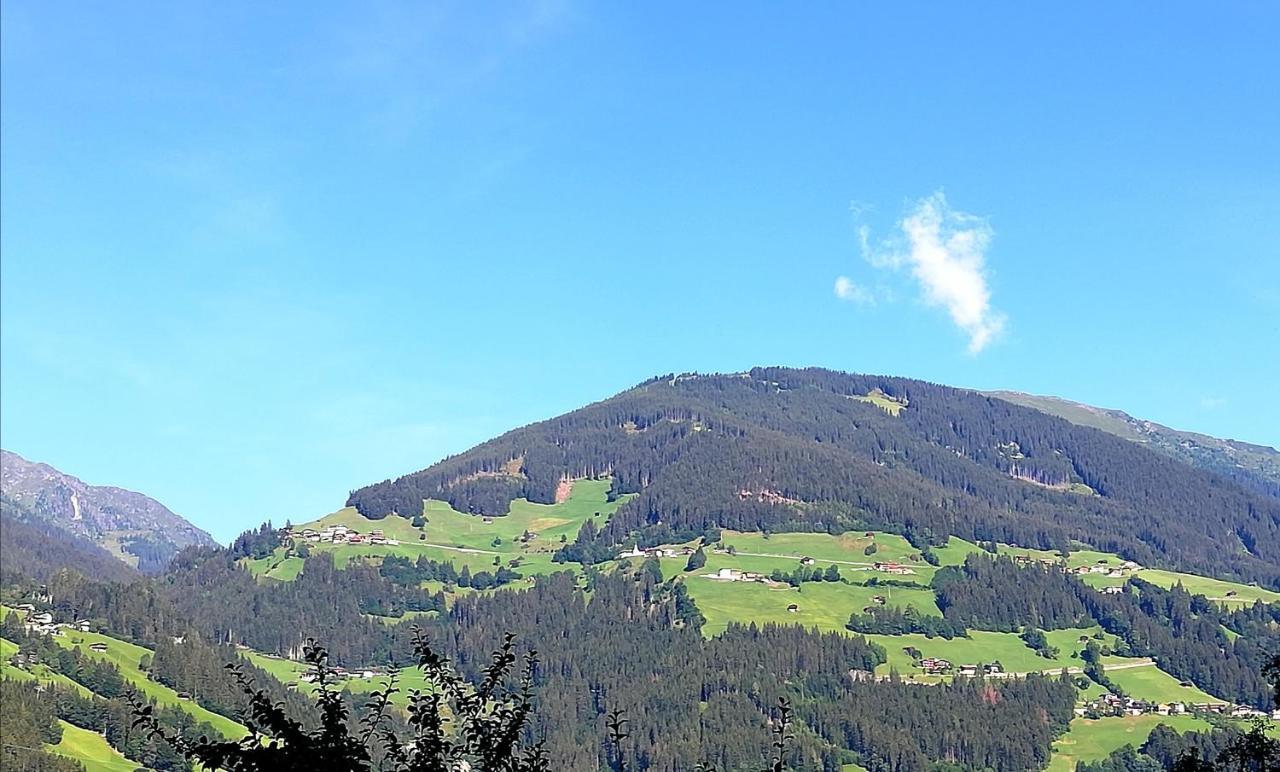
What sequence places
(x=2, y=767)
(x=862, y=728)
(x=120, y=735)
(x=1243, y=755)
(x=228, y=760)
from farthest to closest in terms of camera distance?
(x=862, y=728)
(x=120, y=735)
(x=2, y=767)
(x=1243, y=755)
(x=228, y=760)

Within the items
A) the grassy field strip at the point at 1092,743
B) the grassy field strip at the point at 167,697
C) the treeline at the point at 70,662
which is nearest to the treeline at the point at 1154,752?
the grassy field strip at the point at 1092,743

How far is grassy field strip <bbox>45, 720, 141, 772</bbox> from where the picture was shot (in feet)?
490

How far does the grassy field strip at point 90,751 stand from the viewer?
14938 centimetres

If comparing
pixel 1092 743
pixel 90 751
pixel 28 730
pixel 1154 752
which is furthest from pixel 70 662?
pixel 1154 752

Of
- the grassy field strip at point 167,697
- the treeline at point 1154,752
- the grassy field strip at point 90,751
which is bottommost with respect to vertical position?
the treeline at point 1154,752

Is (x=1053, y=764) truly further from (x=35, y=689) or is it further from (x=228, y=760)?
(x=228, y=760)

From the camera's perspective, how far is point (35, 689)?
165625 mm

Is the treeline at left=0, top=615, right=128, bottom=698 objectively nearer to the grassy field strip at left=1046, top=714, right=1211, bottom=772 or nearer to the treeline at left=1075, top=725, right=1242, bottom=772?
the grassy field strip at left=1046, top=714, right=1211, bottom=772

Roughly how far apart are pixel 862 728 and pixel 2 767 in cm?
12533

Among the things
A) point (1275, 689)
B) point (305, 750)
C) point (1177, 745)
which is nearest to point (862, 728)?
point (1177, 745)

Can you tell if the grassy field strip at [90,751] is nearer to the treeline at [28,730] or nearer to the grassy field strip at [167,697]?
the treeline at [28,730]

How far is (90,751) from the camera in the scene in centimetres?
15488

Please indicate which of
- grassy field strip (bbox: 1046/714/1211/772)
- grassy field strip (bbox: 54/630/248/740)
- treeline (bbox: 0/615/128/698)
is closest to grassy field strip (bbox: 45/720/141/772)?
treeline (bbox: 0/615/128/698)

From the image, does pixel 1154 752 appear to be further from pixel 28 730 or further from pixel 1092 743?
pixel 28 730
